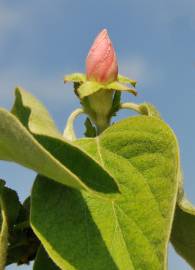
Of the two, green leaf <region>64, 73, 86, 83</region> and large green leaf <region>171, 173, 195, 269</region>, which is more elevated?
green leaf <region>64, 73, 86, 83</region>

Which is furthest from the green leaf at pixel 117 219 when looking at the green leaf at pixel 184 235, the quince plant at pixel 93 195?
the green leaf at pixel 184 235

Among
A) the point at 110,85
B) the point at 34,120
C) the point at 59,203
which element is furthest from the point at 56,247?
the point at 110,85

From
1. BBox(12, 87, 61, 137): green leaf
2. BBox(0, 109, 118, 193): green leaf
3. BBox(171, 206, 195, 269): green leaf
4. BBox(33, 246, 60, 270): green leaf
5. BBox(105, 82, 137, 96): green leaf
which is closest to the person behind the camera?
BBox(0, 109, 118, 193): green leaf

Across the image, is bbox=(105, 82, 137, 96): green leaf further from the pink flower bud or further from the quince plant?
the quince plant

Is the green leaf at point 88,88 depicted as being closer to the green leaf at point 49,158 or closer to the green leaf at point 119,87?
the green leaf at point 119,87

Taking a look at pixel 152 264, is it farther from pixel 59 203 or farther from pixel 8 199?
pixel 8 199

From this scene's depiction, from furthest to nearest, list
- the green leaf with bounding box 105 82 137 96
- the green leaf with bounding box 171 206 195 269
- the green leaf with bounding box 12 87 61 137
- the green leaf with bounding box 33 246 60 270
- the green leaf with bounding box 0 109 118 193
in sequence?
the green leaf with bounding box 105 82 137 96 → the green leaf with bounding box 171 206 195 269 → the green leaf with bounding box 33 246 60 270 → the green leaf with bounding box 12 87 61 137 → the green leaf with bounding box 0 109 118 193

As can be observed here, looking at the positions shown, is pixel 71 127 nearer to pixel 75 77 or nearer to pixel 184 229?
pixel 75 77

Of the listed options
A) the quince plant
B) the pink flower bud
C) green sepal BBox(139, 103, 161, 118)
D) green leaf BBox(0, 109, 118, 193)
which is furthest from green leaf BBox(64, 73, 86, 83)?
green leaf BBox(0, 109, 118, 193)
